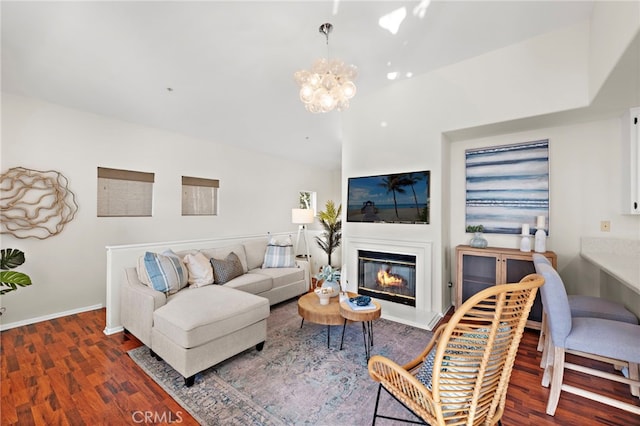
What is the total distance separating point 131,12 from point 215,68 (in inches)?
35.3

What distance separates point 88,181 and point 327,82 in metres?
3.60

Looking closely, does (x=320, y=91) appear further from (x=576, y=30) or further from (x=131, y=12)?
(x=576, y=30)

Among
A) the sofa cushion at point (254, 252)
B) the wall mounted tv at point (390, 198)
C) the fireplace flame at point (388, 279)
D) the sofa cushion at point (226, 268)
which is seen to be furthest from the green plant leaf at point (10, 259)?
the fireplace flame at point (388, 279)

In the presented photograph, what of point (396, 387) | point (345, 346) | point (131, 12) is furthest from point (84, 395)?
point (131, 12)

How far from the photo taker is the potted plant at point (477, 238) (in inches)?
127

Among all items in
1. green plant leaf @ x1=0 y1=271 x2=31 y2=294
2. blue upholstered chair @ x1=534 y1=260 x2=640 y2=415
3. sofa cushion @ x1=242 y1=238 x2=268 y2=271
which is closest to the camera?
blue upholstered chair @ x1=534 y1=260 x2=640 y2=415

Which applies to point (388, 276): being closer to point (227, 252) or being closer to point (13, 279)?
point (227, 252)

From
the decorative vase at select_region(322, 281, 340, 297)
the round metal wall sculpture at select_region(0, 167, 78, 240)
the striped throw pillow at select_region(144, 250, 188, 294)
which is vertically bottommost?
the decorative vase at select_region(322, 281, 340, 297)

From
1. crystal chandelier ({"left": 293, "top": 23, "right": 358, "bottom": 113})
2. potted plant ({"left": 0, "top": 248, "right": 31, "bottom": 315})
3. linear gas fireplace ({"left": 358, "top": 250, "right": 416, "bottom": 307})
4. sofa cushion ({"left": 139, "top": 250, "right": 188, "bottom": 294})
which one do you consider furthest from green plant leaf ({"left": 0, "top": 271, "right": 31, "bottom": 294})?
linear gas fireplace ({"left": 358, "top": 250, "right": 416, "bottom": 307})

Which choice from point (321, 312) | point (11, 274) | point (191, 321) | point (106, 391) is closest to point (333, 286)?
point (321, 312)

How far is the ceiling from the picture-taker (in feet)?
7.32

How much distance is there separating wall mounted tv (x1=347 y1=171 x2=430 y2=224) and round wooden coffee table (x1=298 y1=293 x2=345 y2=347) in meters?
1.47

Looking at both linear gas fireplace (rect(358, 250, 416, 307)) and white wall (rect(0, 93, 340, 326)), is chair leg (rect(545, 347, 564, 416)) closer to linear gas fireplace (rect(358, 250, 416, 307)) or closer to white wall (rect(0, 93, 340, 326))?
linear gas fireplace (rect(358, 250, 416, 307))

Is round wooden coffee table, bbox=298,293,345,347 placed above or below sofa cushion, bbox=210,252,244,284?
below
